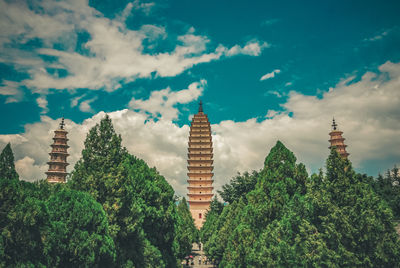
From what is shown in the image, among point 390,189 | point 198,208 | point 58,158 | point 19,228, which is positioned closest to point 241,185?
point 390,189

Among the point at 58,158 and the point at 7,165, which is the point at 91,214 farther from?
the point at 58,158

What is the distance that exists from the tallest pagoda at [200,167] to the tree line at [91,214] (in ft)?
181

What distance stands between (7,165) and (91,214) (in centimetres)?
539

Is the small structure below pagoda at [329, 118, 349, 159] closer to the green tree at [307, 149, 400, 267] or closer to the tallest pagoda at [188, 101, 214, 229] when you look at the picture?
the tallest pagoda at [188, 101, 214, 229]

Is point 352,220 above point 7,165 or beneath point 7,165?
beneath

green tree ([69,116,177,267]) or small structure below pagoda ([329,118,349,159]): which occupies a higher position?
small structure below pagoda ([329,118,349,159])

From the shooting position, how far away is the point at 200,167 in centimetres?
8800

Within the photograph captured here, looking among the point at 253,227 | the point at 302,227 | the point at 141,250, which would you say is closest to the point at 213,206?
the point at 141,250

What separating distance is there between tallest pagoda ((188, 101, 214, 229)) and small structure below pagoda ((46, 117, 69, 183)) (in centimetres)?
3656

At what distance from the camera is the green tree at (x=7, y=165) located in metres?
16.1

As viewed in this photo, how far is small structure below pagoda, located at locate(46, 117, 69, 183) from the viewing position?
188 ft

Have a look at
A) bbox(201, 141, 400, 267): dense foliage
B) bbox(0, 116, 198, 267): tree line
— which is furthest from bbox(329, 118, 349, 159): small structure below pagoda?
bbox(201, 141, 400, 267): dense foliage

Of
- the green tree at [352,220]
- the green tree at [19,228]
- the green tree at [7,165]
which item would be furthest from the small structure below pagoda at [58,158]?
the green tree at [352,220]

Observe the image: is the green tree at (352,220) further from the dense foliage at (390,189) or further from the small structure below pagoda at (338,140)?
the small structure below pagoda at (338,140)
